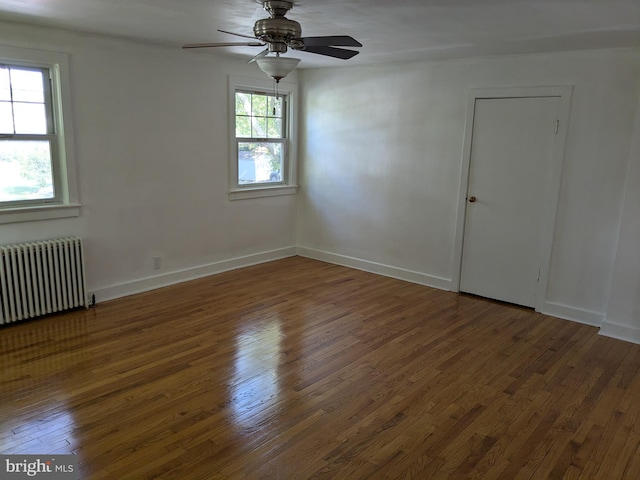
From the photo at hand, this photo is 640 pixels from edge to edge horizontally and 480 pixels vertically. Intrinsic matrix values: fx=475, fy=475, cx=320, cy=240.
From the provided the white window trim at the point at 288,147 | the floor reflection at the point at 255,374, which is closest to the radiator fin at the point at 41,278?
the floor reflection at the point at 255,374

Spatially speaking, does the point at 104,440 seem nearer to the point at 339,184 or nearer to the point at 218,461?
the point at 218,461

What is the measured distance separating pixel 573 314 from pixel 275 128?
3965 mm

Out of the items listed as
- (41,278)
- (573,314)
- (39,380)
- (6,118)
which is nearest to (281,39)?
(6,118)

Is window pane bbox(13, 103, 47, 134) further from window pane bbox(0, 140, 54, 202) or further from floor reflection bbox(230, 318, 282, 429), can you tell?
floor reflection bbox(230, 318, 282, 429)

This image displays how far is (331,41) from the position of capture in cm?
278

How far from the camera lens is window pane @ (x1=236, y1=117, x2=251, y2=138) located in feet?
18.2

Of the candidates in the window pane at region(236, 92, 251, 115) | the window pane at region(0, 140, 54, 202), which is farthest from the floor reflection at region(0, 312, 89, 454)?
the window pane at region(236, 92, 251, 115)

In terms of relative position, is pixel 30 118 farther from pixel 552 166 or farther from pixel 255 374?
pixel 552 166

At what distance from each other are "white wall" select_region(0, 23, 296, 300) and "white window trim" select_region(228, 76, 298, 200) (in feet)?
0.29

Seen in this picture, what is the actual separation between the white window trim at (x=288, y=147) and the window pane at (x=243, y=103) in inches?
4.0

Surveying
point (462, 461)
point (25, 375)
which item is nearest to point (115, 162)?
point (25, 375)

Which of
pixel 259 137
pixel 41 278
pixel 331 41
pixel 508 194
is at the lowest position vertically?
pixel 41 278

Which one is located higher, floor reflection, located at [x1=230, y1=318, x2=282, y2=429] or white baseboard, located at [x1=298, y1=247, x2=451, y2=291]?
white baseboard, located at [x1=298, y1=247, x2=451, y2=291]

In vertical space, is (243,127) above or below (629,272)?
above
